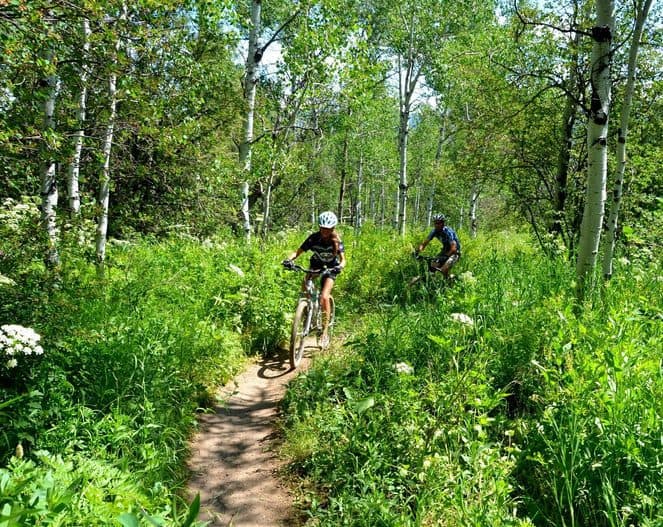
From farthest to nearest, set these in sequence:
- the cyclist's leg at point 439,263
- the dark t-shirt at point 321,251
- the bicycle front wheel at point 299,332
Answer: the cyclist's leg at point 439,263 < the dark t-shirt at point 321,251 < the bicycle front wheel at point 299,332

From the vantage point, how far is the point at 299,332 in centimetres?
668

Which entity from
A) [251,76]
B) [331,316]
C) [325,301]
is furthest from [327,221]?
[251,76]

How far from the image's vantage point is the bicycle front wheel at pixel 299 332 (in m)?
6.51

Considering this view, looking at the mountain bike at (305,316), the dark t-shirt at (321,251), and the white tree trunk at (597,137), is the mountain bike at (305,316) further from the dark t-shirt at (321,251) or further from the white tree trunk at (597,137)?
the white tree trunk at (597,137)

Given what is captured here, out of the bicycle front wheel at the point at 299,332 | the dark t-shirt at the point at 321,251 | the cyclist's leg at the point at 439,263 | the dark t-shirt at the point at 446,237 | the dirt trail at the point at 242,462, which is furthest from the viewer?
the dark t-shirt at the point at 446,237

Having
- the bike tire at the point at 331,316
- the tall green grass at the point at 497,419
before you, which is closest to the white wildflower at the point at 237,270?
the bike tire at the point at 331,316

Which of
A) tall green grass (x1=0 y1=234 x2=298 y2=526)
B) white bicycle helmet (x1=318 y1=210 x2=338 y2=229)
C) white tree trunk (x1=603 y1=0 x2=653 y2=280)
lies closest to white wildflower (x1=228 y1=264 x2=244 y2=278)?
tall green grass (x1=0 y1=234 x2=298 y2=526)

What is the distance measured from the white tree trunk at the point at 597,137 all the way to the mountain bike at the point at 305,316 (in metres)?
3.61

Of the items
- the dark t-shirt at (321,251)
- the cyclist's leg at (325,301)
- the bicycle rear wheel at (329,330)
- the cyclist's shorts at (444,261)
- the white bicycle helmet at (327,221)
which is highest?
the white bicycle helmet at (327,221)

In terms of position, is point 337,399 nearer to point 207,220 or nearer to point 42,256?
point 42,256

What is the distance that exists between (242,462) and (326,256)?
3.73 metres

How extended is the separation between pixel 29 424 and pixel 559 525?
12.8ft

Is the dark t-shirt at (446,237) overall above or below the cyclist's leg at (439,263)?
above

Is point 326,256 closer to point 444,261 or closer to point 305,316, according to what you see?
point 305,316
